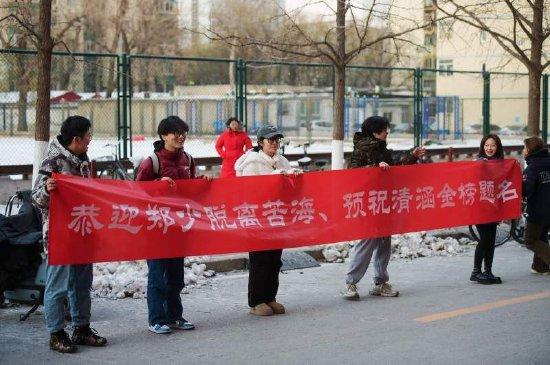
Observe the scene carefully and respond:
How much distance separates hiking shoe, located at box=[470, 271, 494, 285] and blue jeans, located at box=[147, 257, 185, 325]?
3818 millimetres

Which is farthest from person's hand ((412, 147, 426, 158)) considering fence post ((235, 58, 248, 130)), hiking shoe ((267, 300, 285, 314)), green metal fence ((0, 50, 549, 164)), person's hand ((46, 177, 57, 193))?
fence post ((235, 58, 248, 130))

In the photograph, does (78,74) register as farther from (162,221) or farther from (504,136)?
(504,136)

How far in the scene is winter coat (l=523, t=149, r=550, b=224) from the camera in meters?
10.9

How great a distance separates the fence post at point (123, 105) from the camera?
16.0m

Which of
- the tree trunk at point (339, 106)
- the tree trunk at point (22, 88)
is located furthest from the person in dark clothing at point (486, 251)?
the tree trunk at point (22, 88)

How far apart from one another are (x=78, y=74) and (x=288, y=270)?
32.4ft

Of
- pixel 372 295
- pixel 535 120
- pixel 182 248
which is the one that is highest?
pixel 535 120

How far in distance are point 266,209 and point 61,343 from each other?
2.53 meters

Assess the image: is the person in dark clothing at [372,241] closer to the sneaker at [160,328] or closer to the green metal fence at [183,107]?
the sneaker at [160,328]

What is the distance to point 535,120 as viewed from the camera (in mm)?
16328

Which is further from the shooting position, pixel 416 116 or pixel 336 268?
pixel 416 116

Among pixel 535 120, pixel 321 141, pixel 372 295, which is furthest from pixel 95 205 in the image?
pixel 321 141

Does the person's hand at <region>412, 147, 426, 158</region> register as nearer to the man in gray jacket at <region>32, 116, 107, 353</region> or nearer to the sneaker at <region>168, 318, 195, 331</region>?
the sneaker at <region>168, 318, 195, 331</region>

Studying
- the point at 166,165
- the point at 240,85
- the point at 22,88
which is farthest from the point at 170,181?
the point at 22,88
